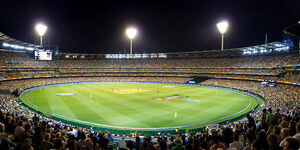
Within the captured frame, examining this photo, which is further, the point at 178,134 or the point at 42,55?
the point at 42,55

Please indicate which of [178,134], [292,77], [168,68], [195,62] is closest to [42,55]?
[168,68]

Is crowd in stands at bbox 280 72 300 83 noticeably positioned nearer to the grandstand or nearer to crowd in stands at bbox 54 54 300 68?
→ the grandstand

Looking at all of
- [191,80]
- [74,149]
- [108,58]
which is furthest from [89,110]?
[108,58]

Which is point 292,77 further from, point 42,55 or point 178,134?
point 42,55

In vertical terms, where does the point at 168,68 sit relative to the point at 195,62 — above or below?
below

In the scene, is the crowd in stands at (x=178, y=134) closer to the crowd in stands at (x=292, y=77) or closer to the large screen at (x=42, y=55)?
the crowd in stands at (x=292, y=77)

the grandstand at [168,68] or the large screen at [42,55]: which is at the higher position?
the large screen at [42,55]

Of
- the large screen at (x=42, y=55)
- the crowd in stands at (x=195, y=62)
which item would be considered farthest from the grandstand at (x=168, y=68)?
the large screen at (x=42, y=55)

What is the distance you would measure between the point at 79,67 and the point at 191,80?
60402 mm

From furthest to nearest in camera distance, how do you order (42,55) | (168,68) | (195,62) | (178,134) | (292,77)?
(168,68)
(195,62)
(42,55)
(292,77)
(178,134)

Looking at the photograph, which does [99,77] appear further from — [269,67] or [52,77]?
[269,67]

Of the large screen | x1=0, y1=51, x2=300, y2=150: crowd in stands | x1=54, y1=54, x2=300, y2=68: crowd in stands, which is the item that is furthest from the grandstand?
the large screen

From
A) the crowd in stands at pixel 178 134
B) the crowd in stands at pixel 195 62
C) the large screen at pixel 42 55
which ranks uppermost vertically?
the large screen at pixel 42 55

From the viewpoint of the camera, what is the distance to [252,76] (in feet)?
211
